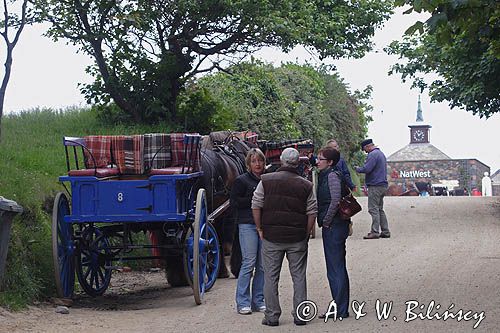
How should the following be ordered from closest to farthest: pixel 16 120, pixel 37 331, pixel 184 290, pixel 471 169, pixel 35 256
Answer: pixel 37 331 < pixel 35 256 < pixel 184 290 < pixel 16 120 < pixel 471 169

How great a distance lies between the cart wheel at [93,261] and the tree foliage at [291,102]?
11.8m

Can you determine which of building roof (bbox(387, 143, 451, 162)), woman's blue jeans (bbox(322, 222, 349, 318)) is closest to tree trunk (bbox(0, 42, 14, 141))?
woman's blue jeans (bbox(322, 222, 349, 318))

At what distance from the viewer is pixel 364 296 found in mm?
12094

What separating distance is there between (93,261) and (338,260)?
13.5 ft

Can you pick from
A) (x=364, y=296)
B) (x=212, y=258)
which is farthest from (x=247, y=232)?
(x=212, y=258)

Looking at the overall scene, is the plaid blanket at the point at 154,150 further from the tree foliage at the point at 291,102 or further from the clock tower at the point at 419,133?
the clock tower at the point at 419,133

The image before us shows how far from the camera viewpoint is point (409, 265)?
1469 cm

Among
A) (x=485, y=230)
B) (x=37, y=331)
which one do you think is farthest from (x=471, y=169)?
(x=37, y=331)

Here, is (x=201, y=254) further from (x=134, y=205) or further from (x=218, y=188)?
(x=218, y=188)

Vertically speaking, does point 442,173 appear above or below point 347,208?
above

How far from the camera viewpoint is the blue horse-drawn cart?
12062 mm

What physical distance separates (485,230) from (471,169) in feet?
203

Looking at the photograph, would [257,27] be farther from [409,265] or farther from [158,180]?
[158,180]

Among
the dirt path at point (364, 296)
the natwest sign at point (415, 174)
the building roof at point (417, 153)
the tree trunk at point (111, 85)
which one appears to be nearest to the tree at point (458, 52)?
the dirt path at point (364, 296)
